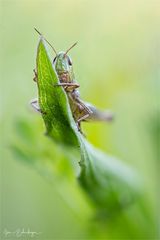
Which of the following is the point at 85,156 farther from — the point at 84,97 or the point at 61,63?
the point at 84,97

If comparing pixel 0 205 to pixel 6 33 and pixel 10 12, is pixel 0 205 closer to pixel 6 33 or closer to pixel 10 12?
pixel 6 33

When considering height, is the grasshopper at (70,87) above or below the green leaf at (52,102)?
above

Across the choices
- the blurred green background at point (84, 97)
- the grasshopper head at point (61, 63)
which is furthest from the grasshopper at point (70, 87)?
the blurred green background at point (84, 97)

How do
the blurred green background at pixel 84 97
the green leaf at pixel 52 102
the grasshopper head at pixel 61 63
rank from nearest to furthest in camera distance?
the green leaf at pixel 52 102 → the grasshopper head at pixel 61 63 → the blurred green background at pixel 84 97

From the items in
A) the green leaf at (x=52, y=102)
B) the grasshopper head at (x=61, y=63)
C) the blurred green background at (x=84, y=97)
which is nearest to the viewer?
the green leaf at (x=52, y=102)

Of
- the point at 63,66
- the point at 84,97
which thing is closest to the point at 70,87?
the point at 63,66

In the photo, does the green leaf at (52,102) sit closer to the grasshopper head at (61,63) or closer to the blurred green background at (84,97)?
the grasshopper head at (61,63)
